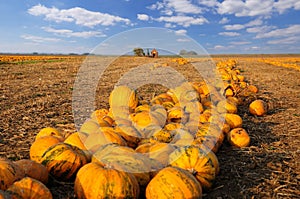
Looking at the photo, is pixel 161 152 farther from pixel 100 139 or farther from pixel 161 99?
pixel 161 99

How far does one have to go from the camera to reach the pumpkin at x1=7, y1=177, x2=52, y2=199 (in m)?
2.32

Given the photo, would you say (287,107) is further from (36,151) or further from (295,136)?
→ (36,151)

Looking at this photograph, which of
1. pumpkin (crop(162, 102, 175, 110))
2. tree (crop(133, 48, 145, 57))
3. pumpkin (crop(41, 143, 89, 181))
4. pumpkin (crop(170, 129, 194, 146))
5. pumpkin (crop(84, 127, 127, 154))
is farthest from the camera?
tree (crop(133, 48, 145, 57))

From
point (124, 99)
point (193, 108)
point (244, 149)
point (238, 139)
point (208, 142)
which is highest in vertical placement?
point (124, 99)

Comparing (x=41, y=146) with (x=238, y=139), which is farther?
(x=238, y=139)

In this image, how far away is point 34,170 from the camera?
2936mm

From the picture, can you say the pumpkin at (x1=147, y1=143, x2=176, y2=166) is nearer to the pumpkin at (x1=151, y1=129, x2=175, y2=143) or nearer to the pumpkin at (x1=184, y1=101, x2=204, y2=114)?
the pumpkin at (x1=151, y1=129, x2=175, y2=143)

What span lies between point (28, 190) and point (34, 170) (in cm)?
59

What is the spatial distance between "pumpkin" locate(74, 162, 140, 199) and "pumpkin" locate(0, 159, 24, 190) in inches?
22.6

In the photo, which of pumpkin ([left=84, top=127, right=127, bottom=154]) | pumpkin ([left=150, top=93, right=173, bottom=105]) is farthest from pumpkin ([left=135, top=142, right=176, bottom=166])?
pumpkin ([left=150, top=93, right=173, bottom=105])

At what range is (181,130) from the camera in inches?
167

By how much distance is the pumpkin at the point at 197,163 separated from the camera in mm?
3221

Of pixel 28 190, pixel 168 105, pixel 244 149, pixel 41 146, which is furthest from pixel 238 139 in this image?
pixel 28 190

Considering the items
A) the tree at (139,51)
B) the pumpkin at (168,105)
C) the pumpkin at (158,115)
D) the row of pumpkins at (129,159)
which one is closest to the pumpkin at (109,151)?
the row of pumpkins at (129,159)
